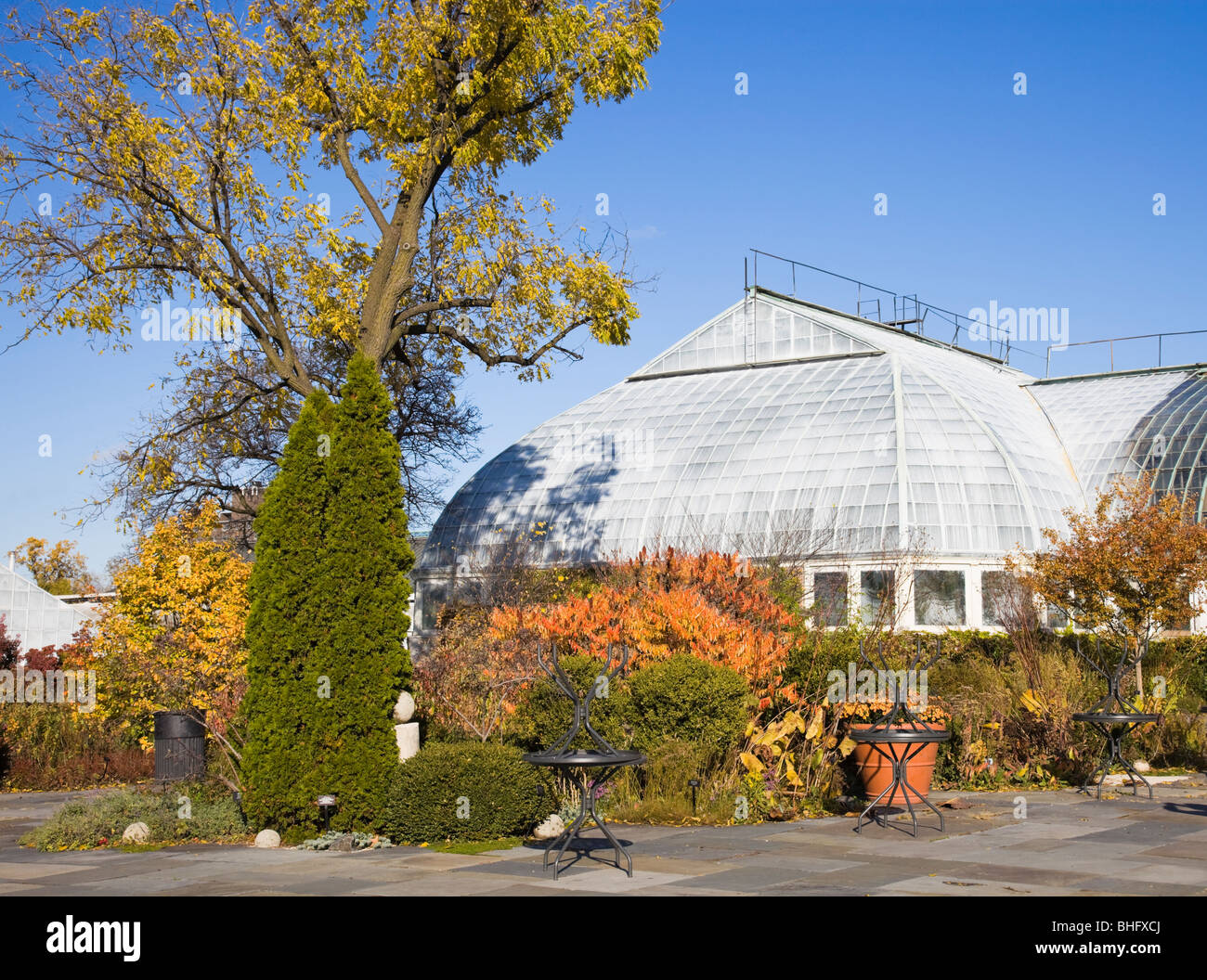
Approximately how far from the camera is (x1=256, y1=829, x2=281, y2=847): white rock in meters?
10.6

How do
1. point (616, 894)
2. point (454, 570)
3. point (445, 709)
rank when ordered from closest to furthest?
point (616, 894) → point (445, 709) → point (454, 570)

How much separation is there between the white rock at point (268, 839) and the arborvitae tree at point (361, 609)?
20.7 inches

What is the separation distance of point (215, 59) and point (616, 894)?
12794 mm

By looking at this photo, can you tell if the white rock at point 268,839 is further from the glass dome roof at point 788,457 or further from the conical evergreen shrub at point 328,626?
the glass dome roof at point 788,457

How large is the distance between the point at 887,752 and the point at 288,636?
6.36 metres

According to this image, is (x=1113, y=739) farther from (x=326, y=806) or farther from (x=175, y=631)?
(x=175, y=631)

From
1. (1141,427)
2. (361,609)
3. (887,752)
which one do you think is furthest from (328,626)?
(1141,427)

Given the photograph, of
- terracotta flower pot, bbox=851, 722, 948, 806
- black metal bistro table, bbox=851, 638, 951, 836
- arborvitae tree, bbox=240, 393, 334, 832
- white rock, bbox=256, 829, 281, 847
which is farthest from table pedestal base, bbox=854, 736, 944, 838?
white rock, bbox=256, 829, 281, 847

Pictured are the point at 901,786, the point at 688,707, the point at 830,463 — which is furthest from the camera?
the point at 830,463

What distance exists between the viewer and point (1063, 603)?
1778 cm

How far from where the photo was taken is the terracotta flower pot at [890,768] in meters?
12.4

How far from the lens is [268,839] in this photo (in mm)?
10602
